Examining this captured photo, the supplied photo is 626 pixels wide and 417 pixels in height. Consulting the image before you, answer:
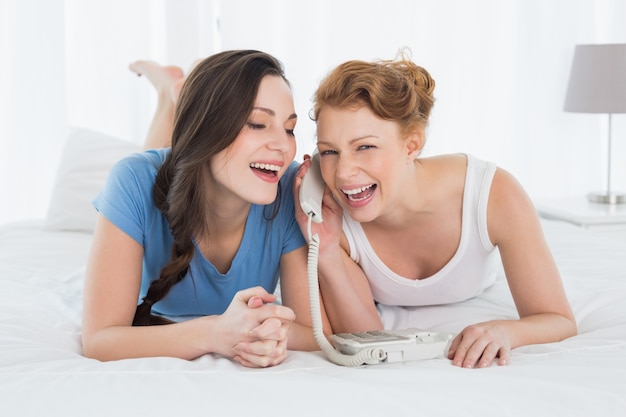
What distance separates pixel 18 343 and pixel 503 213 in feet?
3.41

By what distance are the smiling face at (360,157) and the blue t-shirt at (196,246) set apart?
18 centimetres

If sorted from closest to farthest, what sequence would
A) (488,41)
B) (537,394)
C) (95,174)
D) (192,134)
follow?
(537,394)
(192,134)
(95,174)
(488,41)

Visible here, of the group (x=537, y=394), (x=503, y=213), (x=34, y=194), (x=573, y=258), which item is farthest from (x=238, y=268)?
(x=34, y=194)

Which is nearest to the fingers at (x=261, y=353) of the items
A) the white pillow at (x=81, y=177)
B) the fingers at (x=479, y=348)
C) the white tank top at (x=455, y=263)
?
the fingers at (x=479, y=348)

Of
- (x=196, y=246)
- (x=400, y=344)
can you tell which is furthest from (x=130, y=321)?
(x=400, y=344)

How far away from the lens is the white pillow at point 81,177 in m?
2.77

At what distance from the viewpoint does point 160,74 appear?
326 centimetres

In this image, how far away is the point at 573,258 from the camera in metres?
2.28

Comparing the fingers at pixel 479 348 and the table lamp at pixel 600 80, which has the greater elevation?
the table lamp at pixel 600 80

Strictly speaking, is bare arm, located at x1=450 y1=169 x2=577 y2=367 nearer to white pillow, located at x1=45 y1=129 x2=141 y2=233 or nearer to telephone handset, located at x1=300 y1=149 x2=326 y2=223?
telephone handset, located at x1=300 y1=149 x2=326 y2=223

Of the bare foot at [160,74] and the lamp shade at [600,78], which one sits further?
the lamp shade at [600,78]

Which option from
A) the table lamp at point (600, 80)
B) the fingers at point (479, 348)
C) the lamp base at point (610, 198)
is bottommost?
the fingers at point (479, 348)

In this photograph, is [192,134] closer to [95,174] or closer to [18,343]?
[18,343]

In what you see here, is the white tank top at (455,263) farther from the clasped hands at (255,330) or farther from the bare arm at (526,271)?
the clasped hands at (255,330)
